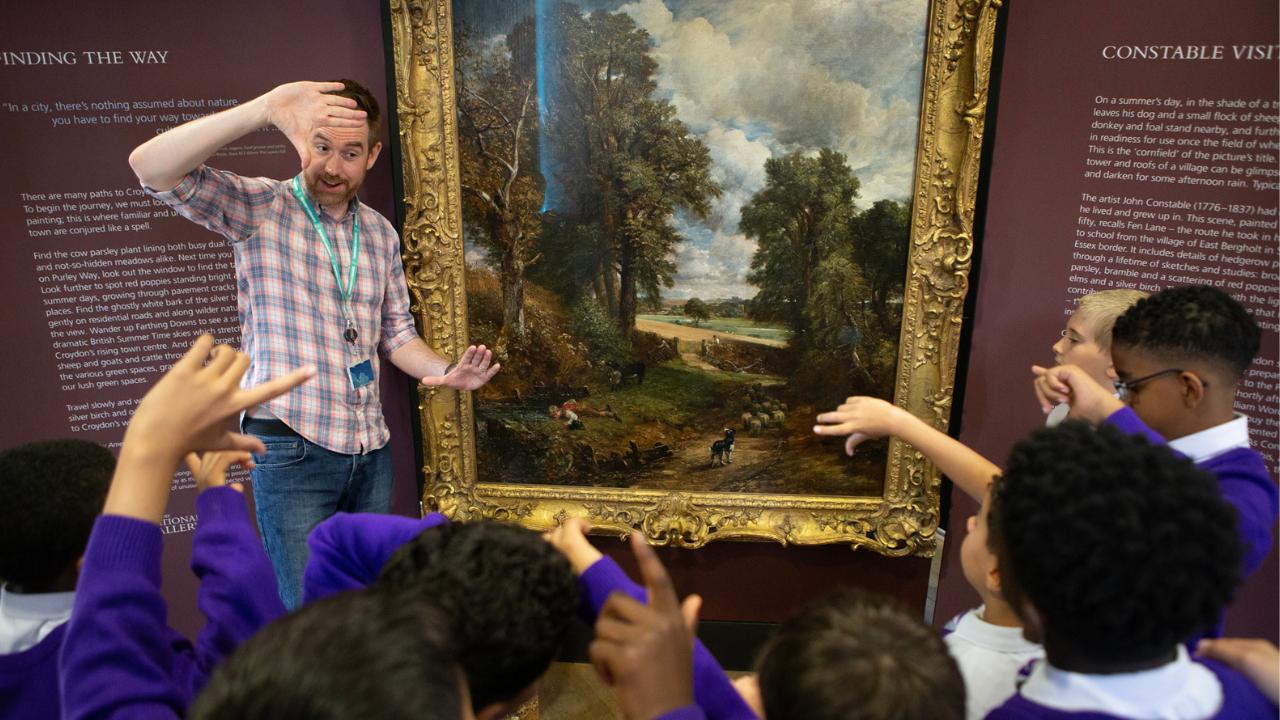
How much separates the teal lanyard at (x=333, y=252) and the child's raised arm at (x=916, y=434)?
1804 millimetres

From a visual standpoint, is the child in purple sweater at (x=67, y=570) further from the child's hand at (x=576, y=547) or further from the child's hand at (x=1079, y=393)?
the child's hand at (x=1079, y=393)

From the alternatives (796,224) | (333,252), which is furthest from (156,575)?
(796,224)

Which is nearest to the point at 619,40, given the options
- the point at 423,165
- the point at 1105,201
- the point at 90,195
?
the point at 423,165

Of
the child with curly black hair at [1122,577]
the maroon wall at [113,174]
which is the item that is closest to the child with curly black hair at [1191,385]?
the child with curly black hair at [1122,577]

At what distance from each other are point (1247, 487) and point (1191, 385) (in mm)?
294

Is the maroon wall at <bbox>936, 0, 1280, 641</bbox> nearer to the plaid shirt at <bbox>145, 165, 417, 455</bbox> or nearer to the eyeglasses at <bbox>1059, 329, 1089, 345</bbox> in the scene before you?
the eyeglasses at <bbox>1059, 329, 1089, 345</bbox>

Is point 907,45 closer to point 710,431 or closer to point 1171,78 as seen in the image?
point 1171,78

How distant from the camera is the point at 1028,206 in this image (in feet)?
9.66

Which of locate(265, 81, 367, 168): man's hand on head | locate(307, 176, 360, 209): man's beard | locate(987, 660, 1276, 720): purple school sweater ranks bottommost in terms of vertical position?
locate(987, 660, 1276, 720): purple school sweater

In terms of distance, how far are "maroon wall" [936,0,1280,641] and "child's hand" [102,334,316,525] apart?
2.84m

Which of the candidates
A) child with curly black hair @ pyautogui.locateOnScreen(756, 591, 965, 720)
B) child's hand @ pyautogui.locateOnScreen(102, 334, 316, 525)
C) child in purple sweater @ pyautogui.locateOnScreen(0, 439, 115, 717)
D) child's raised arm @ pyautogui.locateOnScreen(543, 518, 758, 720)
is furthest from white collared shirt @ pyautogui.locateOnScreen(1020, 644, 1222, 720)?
child in purple sweater @ pyautogui.locateOnScreen(0, 439, 115, 717)

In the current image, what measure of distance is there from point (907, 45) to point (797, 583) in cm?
251

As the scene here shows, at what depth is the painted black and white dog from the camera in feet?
10.7

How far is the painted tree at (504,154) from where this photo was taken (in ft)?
9.54
